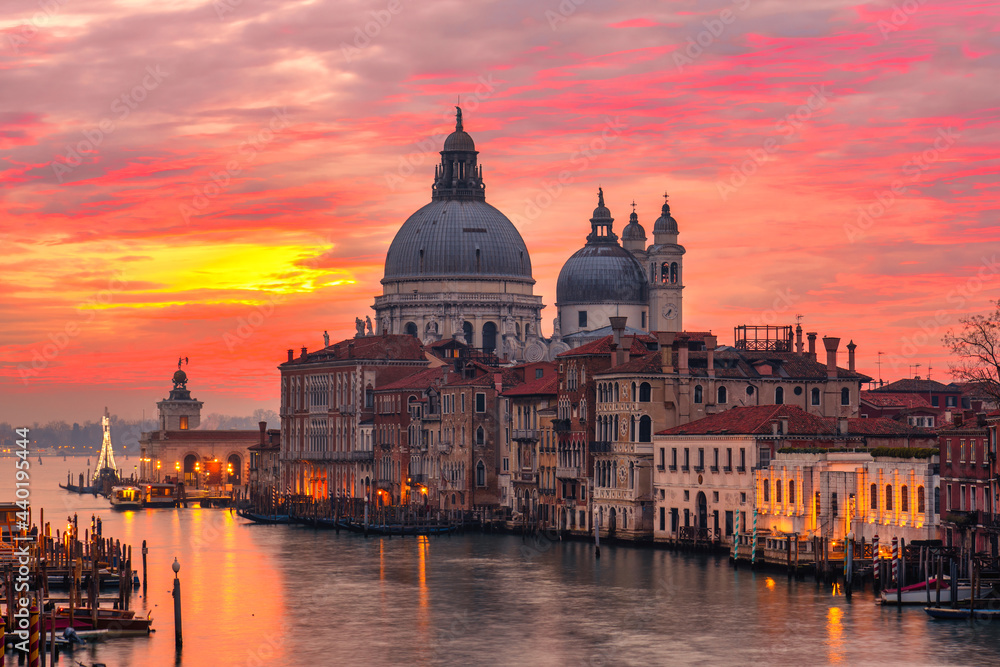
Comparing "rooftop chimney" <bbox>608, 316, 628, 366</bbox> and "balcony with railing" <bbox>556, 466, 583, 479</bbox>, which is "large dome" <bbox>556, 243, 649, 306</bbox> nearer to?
"balcony with railing" <bbox>556, 466, 583, 479</bbox>

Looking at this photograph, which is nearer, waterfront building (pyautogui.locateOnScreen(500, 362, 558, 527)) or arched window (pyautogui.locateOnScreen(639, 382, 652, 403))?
arched window (pyautogui.locateOnScreen(639, 382, 652, 403))

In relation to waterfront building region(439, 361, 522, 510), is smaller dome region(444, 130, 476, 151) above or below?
above

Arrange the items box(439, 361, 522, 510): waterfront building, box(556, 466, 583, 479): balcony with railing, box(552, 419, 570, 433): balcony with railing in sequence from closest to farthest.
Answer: box(556, 466, 583, 479): balcony with railing
box(552, 419, 570, 433): balcony with railing
box(439, 361, 522, 510): waterfront building

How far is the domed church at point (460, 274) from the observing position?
508ft

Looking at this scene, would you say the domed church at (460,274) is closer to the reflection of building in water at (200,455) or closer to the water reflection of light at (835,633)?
the reflection of building in water at (200,455)

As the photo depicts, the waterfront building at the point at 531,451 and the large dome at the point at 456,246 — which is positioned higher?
the large dome at the point at 456,246

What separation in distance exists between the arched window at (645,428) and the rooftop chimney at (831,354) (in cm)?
960

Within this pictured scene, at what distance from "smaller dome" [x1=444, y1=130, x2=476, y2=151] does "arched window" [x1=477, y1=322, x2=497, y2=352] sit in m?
15.0

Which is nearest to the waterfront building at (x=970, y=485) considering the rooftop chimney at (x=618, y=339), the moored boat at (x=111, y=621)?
the moored boat at (x=111, y=621)

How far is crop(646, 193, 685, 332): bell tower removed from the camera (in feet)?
469

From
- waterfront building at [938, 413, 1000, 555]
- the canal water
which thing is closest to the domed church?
the canal water

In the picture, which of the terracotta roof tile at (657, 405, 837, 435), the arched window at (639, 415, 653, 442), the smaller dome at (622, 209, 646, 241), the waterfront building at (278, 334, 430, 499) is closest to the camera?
the terracotta roof tile at (657, 405, 837, 435)

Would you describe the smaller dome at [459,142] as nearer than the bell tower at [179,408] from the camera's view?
Yes

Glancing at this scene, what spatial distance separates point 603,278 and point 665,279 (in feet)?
16.9
